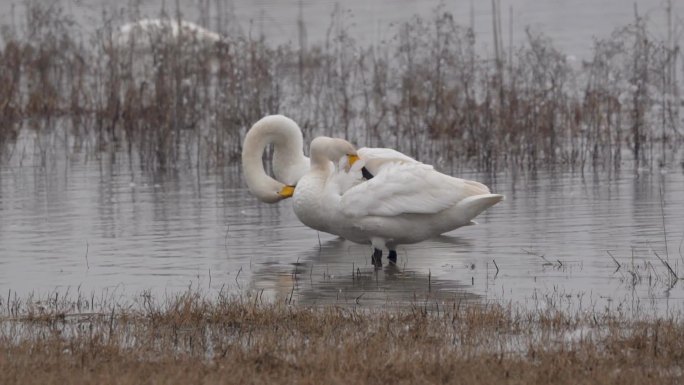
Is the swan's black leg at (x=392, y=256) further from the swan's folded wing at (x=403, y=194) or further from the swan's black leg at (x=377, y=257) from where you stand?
the swan's folded wing at (x=403, y=194)

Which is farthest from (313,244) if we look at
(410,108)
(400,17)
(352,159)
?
(400,17)

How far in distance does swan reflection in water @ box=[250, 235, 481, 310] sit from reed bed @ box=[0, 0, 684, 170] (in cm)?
544

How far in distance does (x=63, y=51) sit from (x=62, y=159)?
578 cm

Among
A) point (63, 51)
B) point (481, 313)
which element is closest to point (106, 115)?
point (63, 51)

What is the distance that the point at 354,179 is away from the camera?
1063 centimetres

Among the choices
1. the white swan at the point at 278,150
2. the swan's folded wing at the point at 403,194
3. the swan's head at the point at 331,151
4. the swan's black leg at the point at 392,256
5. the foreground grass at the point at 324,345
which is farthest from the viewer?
the white swan at the point at 278,150

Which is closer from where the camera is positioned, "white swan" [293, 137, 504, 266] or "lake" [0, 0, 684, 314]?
"lake" [0, 0, 684, 314]

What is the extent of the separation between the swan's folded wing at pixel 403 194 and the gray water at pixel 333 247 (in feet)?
1.45

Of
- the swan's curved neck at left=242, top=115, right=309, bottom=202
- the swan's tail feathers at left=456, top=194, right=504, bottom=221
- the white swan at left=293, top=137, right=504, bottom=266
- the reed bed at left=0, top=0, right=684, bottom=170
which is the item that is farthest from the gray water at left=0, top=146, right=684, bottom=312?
the reed bed at left=0, top=0, right=684, bottom=170

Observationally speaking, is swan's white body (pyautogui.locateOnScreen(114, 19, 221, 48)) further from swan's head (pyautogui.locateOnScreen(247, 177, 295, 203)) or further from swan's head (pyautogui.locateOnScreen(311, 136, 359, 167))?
swan's head (pyautogui.locateOnScreen(311, 136, 359, 167))

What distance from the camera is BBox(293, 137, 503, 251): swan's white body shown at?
402 inches

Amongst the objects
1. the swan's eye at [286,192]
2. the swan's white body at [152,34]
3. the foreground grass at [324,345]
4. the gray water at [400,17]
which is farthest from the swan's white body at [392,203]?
the gray water at [400,17]

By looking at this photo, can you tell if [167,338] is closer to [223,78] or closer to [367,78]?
[223,78]

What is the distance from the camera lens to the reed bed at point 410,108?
55.5 feet
